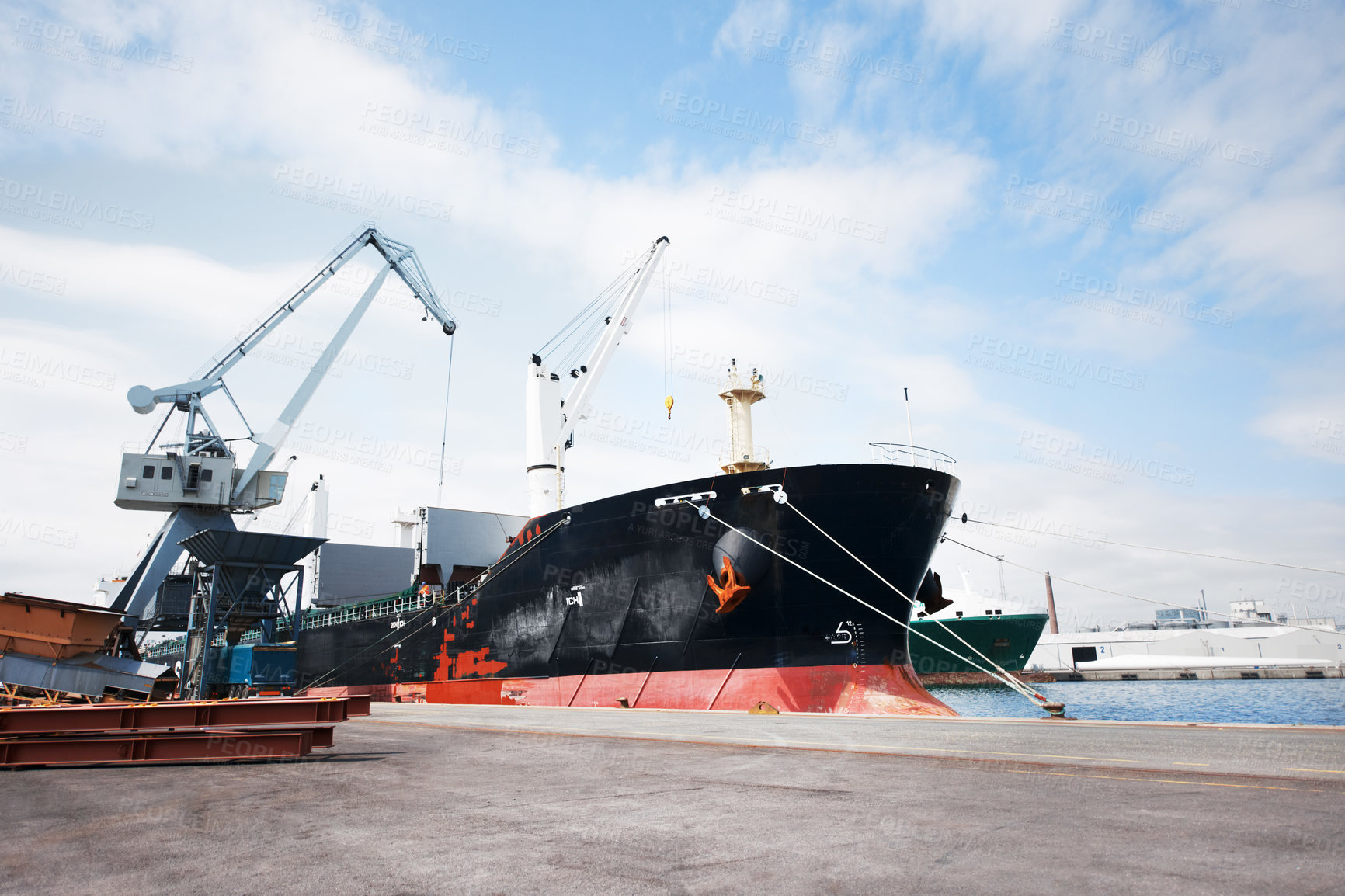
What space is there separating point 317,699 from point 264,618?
88.9ft

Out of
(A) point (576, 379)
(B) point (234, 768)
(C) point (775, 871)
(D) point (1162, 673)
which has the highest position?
(A) point (576, 379)

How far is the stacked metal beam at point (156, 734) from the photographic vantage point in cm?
886

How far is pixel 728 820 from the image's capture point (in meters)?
5.04

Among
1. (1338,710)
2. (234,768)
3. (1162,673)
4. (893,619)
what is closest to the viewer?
(234,768)

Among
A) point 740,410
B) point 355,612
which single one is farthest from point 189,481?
point 740,410

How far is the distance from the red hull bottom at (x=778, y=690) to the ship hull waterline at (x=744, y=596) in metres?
0.03

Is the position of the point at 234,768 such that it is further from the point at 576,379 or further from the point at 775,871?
the point at 576,379

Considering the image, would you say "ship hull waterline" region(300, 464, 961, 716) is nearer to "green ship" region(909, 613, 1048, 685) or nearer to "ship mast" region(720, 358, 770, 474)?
"ship mast" region(720, 358, 770, 474)

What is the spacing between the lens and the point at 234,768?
Result: 859 cm

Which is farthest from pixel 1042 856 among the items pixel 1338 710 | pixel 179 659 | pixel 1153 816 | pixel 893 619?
pixel 179 659

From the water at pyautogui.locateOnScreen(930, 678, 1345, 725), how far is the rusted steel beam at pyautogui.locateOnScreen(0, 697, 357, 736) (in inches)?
724

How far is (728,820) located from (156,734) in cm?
798

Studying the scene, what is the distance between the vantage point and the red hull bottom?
16562 mm

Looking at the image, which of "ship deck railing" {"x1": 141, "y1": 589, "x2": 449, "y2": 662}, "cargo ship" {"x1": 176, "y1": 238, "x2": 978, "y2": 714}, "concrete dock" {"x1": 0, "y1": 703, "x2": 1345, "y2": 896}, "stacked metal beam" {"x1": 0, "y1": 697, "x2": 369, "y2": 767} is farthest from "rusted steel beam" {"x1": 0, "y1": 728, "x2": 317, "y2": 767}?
"ship deck railing" {"x1": 141, "y1": 589, "x2": 449, "y2": 662}
